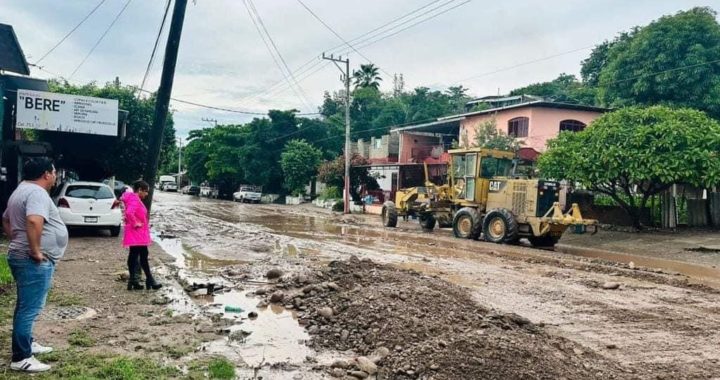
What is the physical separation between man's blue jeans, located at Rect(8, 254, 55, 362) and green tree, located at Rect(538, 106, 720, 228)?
58.8ft

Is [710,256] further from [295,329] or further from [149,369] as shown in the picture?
[149,369]

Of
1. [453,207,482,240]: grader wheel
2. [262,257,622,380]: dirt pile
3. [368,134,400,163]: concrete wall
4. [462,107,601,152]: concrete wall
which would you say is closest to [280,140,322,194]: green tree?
[368,134,400,163]: concrete wall

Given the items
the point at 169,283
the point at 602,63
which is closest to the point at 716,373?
the point at 169,283

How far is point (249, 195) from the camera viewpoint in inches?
1962

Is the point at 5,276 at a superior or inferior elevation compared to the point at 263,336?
superior

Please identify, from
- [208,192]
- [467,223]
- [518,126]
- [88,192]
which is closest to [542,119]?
[518,126]

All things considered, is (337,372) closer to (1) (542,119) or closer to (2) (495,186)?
(2) (495,186)

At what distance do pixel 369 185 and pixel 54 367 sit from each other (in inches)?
1467

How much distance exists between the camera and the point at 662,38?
26406mm

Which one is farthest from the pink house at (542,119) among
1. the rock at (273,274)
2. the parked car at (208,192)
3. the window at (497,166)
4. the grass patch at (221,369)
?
the parked car at (208,192)

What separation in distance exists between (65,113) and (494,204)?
1465 centimetres

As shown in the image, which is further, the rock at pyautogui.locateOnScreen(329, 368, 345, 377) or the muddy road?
the muddy road

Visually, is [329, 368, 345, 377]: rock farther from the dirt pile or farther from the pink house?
the pink house

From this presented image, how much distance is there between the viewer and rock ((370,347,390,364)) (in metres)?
5.40
